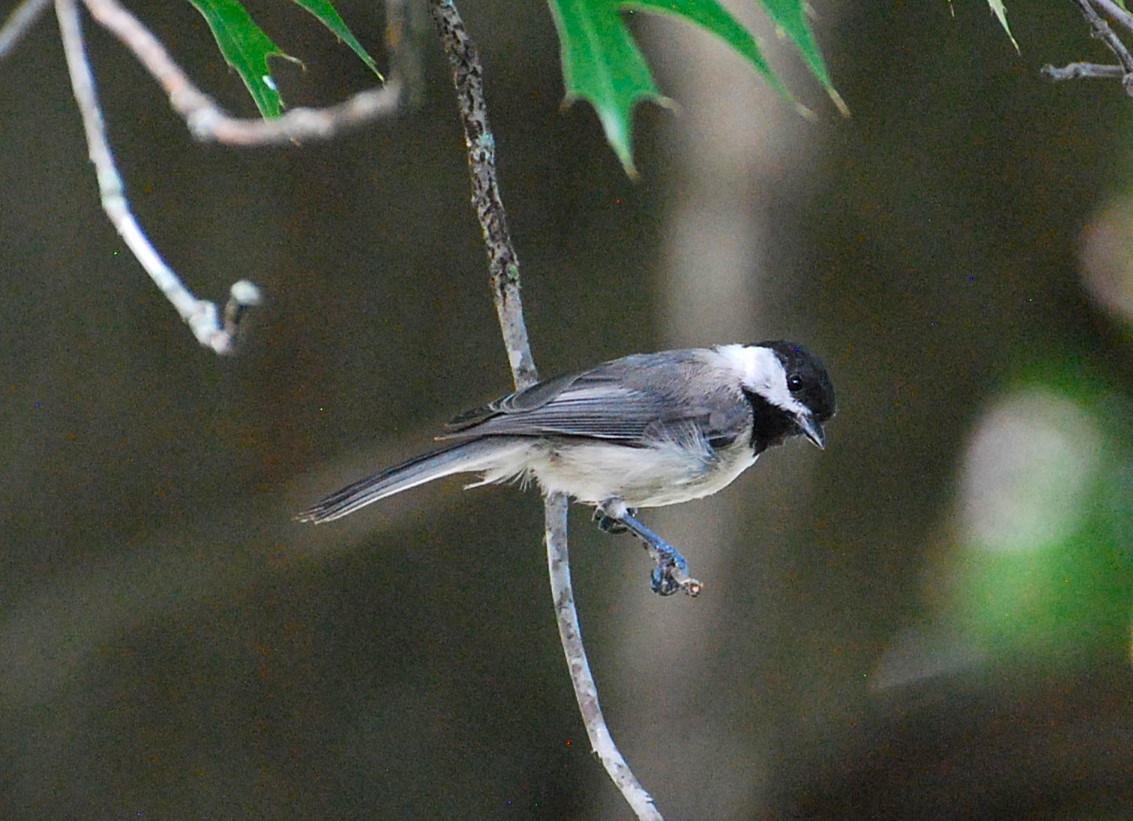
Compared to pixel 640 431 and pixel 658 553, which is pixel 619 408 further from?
pixel 658 553

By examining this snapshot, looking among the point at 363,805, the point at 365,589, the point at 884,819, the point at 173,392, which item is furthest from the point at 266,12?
the point at 884,819

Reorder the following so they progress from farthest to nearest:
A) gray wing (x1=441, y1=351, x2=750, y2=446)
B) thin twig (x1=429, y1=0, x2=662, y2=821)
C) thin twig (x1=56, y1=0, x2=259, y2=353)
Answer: gray wing (x1=441, y1=351, x2=750, y2=446), thin twig (x1=429, y1=0, x2=662, y2=821), thin twig (x1=56, y1=0, x2=259, y2=353)

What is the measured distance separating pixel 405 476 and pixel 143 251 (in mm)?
1269

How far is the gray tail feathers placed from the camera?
8.77 ft

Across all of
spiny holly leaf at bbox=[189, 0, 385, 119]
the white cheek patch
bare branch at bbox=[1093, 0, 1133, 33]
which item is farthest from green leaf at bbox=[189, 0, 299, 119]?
the white cheek patch

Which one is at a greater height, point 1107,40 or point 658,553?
point 1107,40

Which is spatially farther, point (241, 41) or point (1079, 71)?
point (1079, 71)

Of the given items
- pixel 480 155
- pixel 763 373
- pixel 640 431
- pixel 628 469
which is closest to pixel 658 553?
pixel 628 469

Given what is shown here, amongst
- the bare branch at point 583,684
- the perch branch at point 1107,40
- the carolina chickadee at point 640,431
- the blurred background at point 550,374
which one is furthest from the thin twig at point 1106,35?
the blurred background at point 550,374

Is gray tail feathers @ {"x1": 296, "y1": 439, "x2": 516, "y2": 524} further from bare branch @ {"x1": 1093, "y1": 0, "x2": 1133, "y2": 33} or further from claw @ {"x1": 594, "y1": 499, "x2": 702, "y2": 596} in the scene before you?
bare branch @ {"x1": 1093, "y1": 0, "x2": 1133, "y2": 33}

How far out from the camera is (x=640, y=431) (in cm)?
316

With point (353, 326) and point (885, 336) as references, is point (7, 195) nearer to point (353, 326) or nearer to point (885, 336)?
point (353, 326)

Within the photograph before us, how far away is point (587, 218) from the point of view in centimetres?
507

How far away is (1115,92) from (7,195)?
4.51 metres
